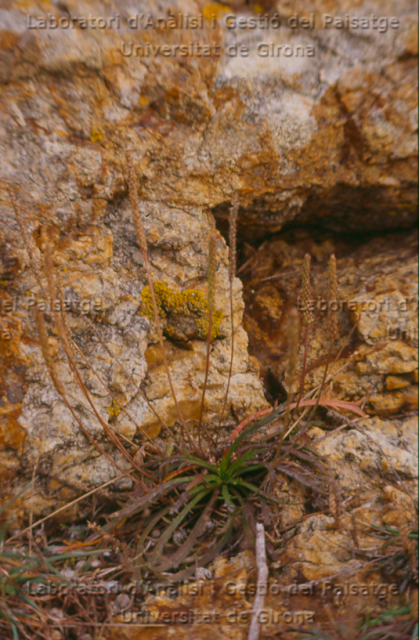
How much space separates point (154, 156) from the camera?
1.79 m

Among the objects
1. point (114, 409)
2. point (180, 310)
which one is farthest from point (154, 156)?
point (114, 409)

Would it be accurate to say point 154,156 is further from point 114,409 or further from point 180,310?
point 114,409

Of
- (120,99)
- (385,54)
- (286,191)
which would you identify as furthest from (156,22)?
(385,54)

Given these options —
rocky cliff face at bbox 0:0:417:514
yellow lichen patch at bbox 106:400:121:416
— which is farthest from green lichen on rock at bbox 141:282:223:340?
yellow lichen patch at bbox 106:400:121:416

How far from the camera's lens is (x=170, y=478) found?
1.57 metres

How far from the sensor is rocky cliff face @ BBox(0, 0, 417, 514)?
5.04ft

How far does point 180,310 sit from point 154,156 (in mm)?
847

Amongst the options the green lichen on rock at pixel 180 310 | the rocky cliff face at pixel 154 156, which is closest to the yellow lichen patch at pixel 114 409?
the rocky cliff face at pixel 154 156

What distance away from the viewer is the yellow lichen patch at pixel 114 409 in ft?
5.40

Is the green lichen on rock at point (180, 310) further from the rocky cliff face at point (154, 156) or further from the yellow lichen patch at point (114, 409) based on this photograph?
the yellow lichen patch at point (114, 409)

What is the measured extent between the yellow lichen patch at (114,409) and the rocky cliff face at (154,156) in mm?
28

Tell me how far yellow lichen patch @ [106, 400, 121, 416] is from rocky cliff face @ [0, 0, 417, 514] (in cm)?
3

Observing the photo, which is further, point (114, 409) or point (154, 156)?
point (154, 156)

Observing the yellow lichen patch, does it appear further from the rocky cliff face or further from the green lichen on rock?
the green lichen on rock
